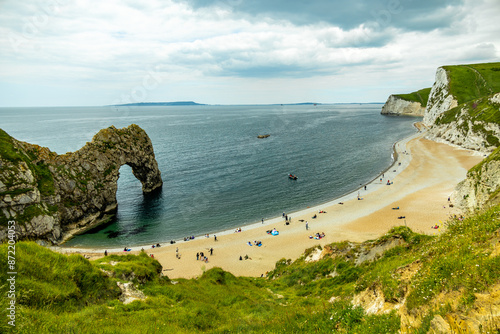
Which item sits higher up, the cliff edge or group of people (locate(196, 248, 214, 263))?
the cliff edge

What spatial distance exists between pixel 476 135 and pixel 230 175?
76147 millimetres

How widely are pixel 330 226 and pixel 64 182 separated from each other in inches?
1786

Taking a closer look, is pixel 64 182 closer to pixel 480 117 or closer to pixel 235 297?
pixel 235 297

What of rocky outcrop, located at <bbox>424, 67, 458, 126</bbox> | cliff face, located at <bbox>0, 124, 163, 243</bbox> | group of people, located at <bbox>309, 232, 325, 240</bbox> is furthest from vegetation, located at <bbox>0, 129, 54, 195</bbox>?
rocky outcrop, located at <bbox>424, 67, 458, 126</bbox>

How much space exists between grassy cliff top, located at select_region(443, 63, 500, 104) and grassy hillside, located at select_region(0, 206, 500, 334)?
139m

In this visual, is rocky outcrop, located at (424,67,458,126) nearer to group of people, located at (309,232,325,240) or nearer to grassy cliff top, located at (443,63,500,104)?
grassy cliff top, located at (443,63,500,104)

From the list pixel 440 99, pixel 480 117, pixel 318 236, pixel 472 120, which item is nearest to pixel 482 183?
pixel 318 236

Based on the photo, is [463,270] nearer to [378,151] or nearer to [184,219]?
[184,219]

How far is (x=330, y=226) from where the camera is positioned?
42.8 meters

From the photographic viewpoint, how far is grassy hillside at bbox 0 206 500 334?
22.4 ft

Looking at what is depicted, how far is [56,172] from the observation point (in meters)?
43.4

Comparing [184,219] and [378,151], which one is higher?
[378,151]

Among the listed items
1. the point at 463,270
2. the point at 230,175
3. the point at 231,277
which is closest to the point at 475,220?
the point at 463,270

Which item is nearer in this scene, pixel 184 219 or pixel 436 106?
pixel 184 219
